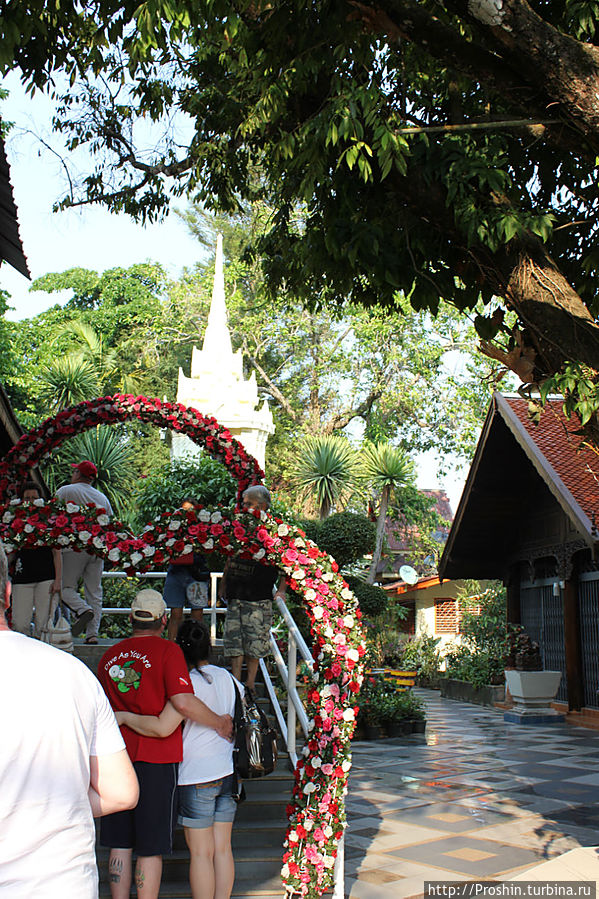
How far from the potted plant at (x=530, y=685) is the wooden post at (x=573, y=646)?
433 millimetres

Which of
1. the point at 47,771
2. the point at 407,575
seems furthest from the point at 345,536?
the point at 47,771

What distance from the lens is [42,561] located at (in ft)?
25.5

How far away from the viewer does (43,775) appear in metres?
2.08

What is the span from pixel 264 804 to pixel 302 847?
43.1 inches

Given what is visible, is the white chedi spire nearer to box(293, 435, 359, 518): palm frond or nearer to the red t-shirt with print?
box(293, 435, 359, 518): palm frond

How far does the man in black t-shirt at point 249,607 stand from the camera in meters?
6.80

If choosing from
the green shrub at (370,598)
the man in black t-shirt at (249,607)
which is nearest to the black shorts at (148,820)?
the man in black t-shirt at (249,607)

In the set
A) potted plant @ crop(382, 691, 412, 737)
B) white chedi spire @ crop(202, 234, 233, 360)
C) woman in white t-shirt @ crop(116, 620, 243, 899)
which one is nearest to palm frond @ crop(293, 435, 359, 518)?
white chedi spire @ crop(202, 234, 233, 360)

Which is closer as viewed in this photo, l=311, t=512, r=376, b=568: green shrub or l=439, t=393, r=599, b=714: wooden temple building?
l=439, t=393, r=599, b=714: wooden temple building

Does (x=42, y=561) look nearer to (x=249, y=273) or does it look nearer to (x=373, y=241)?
(x=373, y=241)

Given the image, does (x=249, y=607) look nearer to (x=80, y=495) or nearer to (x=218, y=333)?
(x=80, y=495)

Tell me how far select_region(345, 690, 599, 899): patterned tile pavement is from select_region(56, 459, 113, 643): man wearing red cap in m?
3.22

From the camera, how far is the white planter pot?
15.9 m

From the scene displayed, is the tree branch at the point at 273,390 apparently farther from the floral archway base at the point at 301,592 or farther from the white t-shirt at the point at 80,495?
the floral archway base at the point at 301,592
